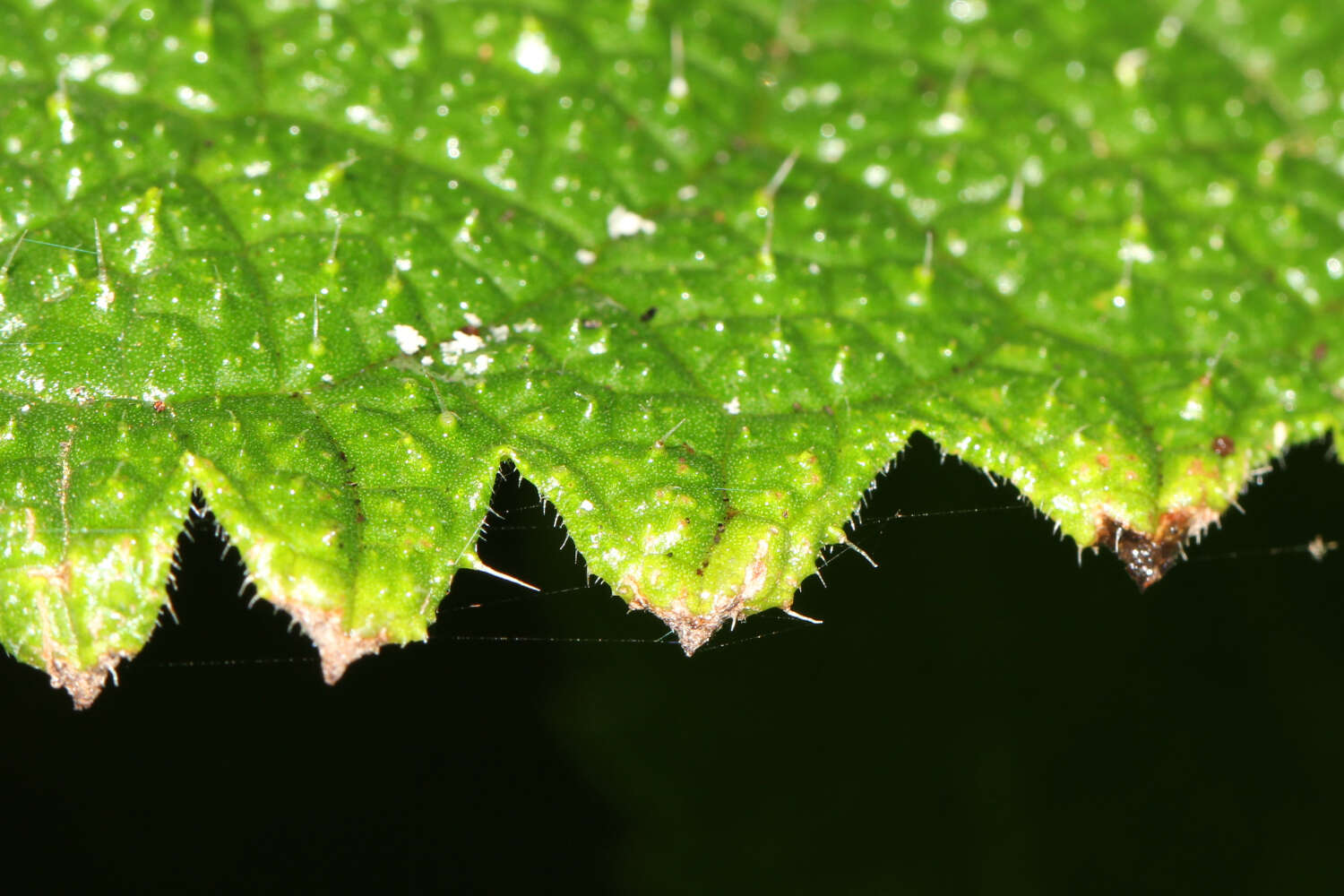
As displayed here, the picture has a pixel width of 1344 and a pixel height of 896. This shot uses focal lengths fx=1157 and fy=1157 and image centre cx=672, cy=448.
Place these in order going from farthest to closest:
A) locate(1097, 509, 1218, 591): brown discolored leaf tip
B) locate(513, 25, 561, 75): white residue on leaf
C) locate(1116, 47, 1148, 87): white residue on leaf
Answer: locate(1116, 47, 1148, 87): white residue on leaf < locate(513, 25, 561, 75): white residue on leaf < locate(1097, 509, 1218, 591): brown discolored leaf tip

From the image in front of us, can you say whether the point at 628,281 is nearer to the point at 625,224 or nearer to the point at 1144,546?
the point at 625,224

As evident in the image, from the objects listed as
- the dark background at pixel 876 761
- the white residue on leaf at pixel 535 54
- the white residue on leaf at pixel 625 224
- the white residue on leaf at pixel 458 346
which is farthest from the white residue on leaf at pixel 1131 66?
the white residue on leaf at pixel 458 346

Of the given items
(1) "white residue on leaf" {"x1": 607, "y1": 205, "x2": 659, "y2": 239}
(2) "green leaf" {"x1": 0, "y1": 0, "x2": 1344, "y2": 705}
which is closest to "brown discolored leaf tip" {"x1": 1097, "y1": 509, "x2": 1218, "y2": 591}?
(2) "green leaf" {"x1": 0, "y1": 0, "x2": 1344, "y2": 705}

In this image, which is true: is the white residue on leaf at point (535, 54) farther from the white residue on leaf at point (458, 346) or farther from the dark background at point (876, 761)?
the dark background at point (876, 761)

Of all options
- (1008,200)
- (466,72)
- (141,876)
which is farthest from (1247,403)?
(141,876)

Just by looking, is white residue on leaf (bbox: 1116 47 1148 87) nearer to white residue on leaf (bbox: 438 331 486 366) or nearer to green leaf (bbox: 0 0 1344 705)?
green leaf (bbox: 0 0 1344 705)

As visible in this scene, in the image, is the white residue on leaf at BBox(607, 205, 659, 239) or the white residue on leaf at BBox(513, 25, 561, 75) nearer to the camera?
the white residue on leaf at BBox(607, 205, 659, 239)
